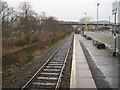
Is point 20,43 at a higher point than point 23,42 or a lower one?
lower

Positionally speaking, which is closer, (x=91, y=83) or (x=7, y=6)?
(x=91, y=83)

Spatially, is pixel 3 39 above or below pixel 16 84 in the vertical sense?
above

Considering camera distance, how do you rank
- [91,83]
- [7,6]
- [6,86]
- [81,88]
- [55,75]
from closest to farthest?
[81,88]
[91,83]
[6,86]
[55,75]
[7,6]

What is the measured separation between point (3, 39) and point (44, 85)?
16.6 m

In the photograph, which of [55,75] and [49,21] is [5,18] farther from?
[49,21]

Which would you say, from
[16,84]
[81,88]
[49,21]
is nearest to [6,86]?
[16,84]

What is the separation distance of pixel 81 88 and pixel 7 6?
23.1 m

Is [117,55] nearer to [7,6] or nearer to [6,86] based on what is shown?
[6,86]

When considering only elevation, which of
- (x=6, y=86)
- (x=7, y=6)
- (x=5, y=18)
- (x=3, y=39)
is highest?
(x=7, y=6)

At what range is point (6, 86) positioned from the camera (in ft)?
28.9

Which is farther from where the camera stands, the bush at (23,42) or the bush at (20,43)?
the bush at (23,42)

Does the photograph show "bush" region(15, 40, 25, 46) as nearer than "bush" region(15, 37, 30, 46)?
Yes

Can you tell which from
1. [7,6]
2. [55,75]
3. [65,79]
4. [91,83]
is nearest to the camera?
[91,83]

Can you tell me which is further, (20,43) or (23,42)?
(23,42)
